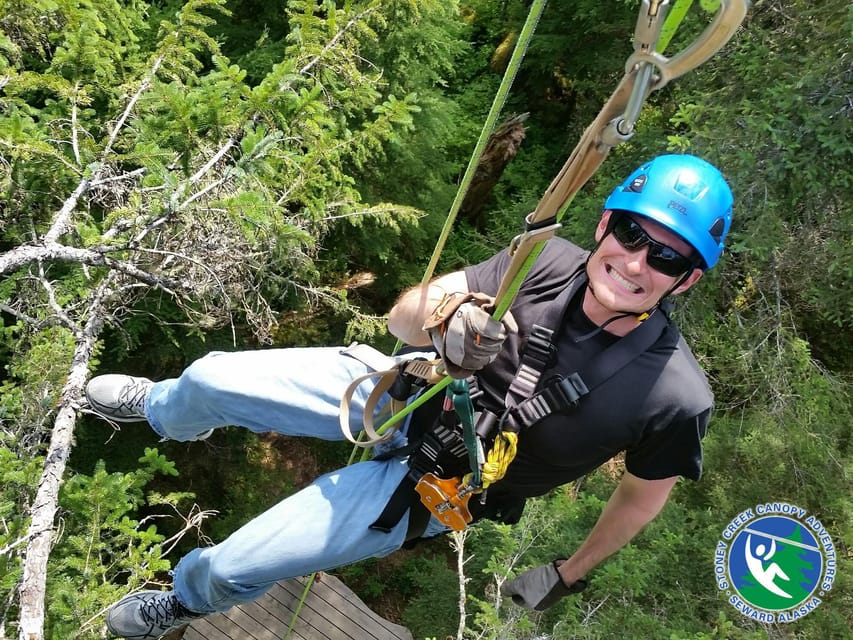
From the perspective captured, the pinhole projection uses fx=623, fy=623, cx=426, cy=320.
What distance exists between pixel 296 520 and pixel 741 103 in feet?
12.2

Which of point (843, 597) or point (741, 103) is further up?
point (741, 103)

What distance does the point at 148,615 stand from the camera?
2.38 meters

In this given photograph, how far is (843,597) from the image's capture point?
3.60m

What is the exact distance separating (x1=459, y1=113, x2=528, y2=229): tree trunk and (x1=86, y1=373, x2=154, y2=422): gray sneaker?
222 inches

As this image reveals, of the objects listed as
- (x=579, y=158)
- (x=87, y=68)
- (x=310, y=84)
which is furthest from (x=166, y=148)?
(x=579, y=158)

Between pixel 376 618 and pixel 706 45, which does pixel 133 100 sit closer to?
pixel 706 45

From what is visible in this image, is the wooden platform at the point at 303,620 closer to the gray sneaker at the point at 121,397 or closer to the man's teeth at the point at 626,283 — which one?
the gray sneaker at the point at 121,397

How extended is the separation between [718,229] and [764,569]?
2871 millimetres

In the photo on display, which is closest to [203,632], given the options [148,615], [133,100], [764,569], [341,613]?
[341,613]

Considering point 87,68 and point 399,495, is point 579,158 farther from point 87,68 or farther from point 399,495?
point 87,68

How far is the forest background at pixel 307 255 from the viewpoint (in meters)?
2.99

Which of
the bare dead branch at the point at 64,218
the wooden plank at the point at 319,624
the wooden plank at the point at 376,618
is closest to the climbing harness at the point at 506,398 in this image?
the bare dead branch at the point at 64,218

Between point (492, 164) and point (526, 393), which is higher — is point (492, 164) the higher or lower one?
the lower one

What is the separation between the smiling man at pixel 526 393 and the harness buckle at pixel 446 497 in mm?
39
